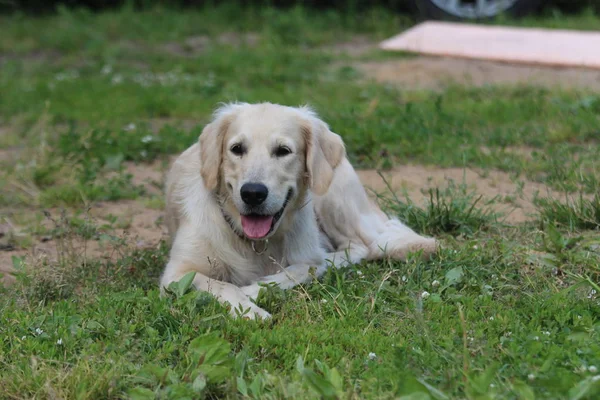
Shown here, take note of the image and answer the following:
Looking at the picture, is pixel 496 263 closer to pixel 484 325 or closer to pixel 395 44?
pixel 484 325

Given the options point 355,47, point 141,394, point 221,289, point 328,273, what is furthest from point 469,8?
point 141,394

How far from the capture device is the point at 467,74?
848 cm

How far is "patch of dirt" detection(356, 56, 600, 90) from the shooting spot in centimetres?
829

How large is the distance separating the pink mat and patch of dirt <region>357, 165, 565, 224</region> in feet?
10.6

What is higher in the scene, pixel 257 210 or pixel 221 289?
pixel 257 210

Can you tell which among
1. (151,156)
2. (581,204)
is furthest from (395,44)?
(581,204)

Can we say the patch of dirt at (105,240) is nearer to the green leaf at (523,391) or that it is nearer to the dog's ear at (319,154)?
the dog's ear at (319,154)

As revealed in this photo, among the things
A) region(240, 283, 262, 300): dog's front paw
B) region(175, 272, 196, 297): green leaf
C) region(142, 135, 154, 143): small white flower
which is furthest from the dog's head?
region(142, 135, 154, 143): small white flower

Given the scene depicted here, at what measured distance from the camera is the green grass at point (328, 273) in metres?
3.21

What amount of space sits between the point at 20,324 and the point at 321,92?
502cm

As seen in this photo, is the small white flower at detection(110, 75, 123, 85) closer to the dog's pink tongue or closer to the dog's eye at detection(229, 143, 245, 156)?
the dog's eye at detection(229, 143, 245, 156)

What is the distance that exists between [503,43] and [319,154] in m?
5.41

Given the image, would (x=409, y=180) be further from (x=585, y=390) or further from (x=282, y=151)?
(x=585, y=390)

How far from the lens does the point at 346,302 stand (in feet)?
13.2
